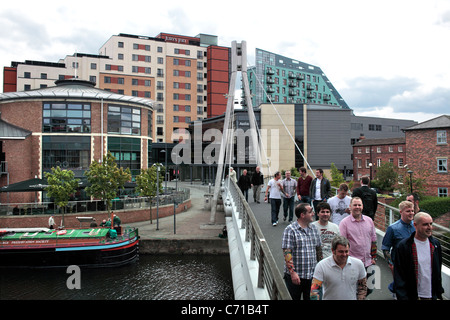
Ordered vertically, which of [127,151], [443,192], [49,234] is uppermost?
[127,151]

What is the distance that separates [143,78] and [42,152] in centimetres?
3781

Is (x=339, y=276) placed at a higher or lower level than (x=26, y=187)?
higher

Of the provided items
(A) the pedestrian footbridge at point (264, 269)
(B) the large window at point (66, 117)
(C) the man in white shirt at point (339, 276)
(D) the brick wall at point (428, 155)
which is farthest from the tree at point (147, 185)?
(C) the man in white shirt at point (339, 276)

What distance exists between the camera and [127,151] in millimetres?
33219

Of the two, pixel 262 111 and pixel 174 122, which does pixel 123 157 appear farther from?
pixel 174 122

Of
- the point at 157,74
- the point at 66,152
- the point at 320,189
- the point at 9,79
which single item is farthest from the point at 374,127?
the point at 320,189

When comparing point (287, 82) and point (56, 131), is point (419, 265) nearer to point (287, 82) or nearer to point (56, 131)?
point (56, 131)

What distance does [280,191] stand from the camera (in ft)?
32.6

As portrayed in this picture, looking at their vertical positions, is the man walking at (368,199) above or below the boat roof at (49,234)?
above

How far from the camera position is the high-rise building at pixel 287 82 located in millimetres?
86875

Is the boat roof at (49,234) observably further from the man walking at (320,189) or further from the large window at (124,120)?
the man walking at (320,189)

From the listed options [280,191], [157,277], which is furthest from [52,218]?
[280,191]

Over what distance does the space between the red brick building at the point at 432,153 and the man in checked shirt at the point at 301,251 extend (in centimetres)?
3050

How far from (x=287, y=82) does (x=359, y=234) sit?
9018 centimetres
